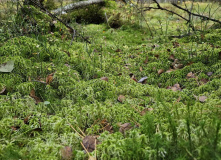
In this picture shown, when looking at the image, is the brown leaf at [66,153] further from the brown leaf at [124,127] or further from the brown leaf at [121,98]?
the brown leaf at [121,98]

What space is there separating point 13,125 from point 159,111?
1337 millimetres

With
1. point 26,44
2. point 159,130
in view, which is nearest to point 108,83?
point 159,130

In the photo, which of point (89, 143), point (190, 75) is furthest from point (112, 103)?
point (190, 75)

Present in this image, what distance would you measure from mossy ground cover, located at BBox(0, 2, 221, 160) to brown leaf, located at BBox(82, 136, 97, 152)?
4 cm

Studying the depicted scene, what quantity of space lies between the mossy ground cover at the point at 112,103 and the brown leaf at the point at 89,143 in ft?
0.14

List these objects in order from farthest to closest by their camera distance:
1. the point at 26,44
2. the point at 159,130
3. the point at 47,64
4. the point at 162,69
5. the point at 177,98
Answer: the point at 162,69 < the point at 26,44 < the point at 47,64 < the point at 177,98 < the point at 159,130

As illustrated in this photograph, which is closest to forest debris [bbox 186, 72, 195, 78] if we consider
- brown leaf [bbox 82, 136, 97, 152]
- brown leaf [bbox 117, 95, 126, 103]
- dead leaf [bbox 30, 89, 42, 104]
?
brown leaf [bbox 117, 95, 126, 103]

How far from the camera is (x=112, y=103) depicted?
6.97 ft

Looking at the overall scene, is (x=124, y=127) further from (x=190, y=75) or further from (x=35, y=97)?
(x=190, y=75)

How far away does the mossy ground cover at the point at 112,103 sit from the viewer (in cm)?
115

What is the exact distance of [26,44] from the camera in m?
3.12

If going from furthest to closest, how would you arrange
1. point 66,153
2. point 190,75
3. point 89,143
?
point 190,75
point 89,143
point 66,153

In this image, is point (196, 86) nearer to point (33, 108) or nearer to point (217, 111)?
point (217, 111)

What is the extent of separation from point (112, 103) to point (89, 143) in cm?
81
